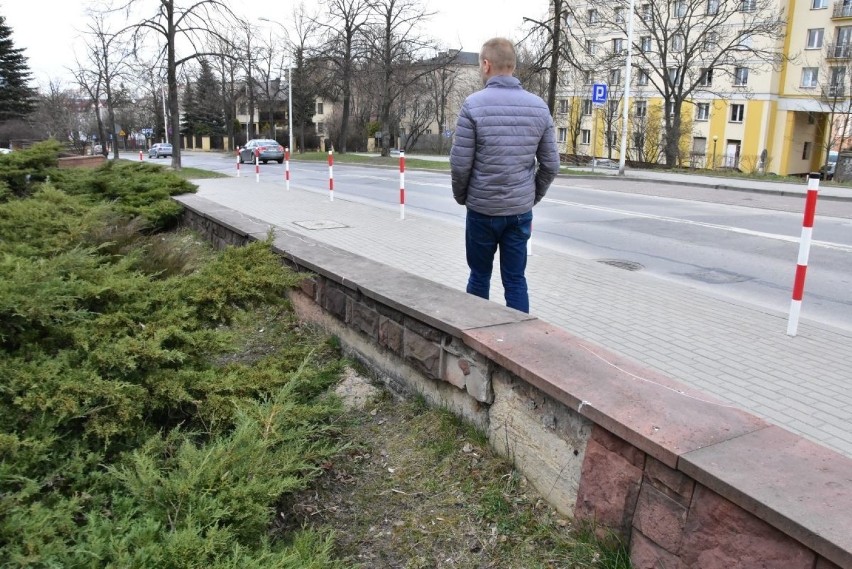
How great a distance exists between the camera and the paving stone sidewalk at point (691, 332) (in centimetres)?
399

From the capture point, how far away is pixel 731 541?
2010 millimetres

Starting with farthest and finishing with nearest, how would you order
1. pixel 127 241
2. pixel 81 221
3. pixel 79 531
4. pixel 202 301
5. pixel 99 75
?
1. pixel 99 75
2. pixel 127 241
3. pixel 81 221
4. pixel 202 301
5. pixel 79 531

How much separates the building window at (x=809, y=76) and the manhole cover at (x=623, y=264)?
53.5 m

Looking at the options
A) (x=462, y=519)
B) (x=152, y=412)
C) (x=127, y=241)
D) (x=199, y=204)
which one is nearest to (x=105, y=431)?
(x=152, y=412)

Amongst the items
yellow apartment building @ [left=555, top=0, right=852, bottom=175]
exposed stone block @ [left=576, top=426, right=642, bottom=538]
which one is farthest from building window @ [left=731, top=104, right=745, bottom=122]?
exposed stone block @ [left=576, top=426, right=642, bottom=538]

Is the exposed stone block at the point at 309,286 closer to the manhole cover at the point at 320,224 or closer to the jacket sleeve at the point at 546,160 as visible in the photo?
the jacket sleeve at the point at 546,160

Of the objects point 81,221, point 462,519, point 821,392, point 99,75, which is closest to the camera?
point 462,519

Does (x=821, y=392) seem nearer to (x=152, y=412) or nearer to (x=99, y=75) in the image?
(x=152, y=412)

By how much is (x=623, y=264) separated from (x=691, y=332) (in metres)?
3.40

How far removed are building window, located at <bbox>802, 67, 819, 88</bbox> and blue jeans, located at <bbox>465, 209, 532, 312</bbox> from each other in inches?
2281

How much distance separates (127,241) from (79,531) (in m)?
3.58

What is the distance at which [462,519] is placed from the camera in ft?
9.29

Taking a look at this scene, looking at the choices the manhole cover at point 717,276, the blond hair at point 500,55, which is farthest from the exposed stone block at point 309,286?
the manhole cover at point 717,276

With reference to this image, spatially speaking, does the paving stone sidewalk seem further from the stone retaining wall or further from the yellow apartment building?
the yellow apartment building
